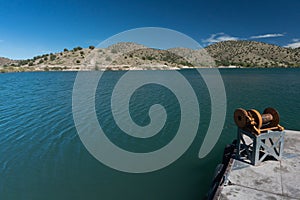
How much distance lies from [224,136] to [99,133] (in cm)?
921

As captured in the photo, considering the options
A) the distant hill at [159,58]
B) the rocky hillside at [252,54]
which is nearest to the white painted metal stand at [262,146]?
the distant hill at [159,58]

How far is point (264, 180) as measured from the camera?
5949 mm

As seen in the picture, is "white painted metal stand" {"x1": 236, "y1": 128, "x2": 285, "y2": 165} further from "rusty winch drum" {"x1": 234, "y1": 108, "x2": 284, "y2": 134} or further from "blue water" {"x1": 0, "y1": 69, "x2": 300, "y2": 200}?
"blue water" {"x1": 0, "y1": 69, "x2": 300, "y2": 200}

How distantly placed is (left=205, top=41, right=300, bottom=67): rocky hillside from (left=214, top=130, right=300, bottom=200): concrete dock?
468ft

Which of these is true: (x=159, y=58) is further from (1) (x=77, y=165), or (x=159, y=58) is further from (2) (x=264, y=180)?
(2) (x=264, y=180)

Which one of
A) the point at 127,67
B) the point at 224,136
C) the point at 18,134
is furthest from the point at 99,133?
the point at 127,67

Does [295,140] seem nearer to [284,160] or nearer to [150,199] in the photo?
[284,160]

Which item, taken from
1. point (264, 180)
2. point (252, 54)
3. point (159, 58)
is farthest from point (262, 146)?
point (252, 54)

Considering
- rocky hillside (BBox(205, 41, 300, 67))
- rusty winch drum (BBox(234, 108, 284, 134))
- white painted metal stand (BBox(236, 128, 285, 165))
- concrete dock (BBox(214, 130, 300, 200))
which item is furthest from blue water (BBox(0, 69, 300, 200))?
rocky hillside (BBox(205, 41, 300, 67))

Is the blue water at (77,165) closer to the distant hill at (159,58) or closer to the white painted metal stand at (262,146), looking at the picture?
the white painted metal stand at (262,146)

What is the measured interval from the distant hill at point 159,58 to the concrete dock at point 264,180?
71143 millimetres

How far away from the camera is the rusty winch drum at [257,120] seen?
6.82 m

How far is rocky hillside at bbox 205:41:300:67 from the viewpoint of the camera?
5392 inches

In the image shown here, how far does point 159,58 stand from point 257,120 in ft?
458
